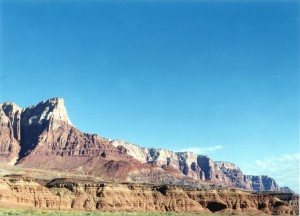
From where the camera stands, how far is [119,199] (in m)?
174

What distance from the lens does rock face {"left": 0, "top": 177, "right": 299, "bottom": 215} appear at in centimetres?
14388

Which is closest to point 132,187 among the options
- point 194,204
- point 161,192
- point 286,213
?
point 161,192

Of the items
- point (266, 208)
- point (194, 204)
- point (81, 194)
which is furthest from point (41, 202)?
point (266, 208)

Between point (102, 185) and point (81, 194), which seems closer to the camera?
point (81, 194)

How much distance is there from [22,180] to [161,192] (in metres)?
59.0

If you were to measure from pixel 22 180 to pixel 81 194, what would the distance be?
22.8 m

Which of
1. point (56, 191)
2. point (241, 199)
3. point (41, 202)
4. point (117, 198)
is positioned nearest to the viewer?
point (41, 202)

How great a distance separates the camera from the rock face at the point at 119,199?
472 ft

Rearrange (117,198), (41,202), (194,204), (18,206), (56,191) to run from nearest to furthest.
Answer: (18,206), (41,202), (56,191), (117,198), (194,204)

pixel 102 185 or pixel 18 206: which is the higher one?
pixel 102 185

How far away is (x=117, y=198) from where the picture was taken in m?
174

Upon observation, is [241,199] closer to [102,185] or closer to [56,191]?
[102,185]

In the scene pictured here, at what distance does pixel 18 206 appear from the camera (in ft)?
422

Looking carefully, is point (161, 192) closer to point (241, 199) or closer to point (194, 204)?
point (194, 204)
